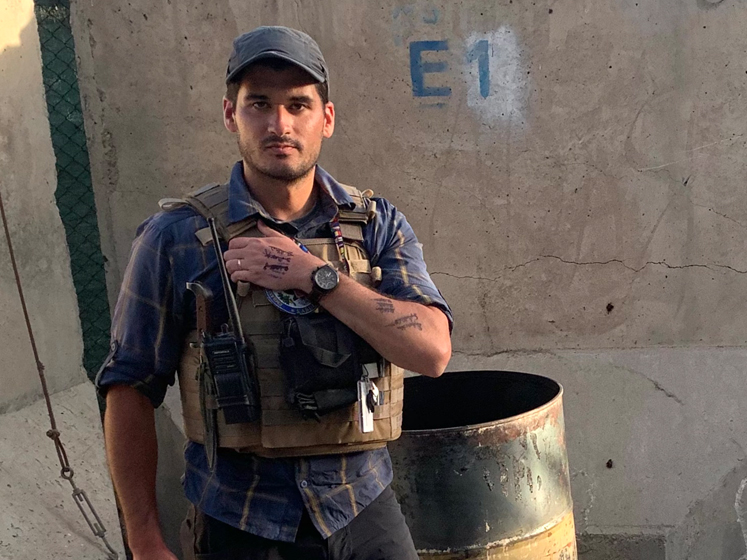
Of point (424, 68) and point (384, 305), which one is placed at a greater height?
point (424, 68)

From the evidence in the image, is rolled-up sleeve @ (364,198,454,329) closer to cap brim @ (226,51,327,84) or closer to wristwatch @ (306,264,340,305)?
wristwatch @ (306,264,340,305)

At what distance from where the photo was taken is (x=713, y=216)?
301 centimetres

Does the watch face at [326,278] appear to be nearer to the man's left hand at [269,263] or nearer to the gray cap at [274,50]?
the man's left hand at [269,263]

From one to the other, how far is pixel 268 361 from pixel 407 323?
27 centimetres

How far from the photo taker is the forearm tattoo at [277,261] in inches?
57.0

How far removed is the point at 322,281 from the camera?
144cm

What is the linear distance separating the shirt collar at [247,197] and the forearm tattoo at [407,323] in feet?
0.86

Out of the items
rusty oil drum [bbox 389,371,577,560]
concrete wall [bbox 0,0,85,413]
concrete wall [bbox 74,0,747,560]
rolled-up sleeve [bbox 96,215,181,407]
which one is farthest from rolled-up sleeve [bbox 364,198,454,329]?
concrete wall [bbox 0,0,85,413]

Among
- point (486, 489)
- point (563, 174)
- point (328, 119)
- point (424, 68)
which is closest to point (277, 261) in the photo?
point (328, 119)

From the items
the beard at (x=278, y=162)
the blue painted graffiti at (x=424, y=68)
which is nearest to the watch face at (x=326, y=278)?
the beard at (x=278, y=162)

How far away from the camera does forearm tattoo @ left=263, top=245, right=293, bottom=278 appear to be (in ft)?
4.75

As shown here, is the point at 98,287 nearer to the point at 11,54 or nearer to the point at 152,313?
the point at 11,54

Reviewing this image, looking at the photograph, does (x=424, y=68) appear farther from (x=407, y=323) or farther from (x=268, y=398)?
(x=268, y=398)

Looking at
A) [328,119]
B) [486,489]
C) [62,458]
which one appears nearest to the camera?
[328,119]
